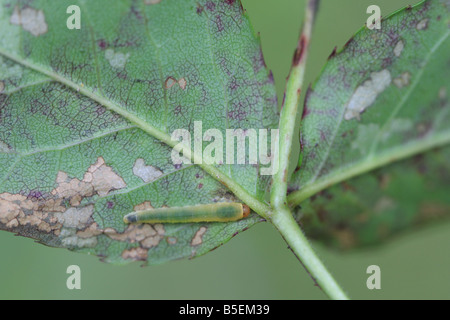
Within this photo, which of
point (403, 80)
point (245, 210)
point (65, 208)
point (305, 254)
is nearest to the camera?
point (305, 254)

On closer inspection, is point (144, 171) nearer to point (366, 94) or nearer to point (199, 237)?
point (199, 237)

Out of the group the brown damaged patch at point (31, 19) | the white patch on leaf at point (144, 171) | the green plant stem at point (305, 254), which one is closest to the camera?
the green plant stem at point (305, 254)

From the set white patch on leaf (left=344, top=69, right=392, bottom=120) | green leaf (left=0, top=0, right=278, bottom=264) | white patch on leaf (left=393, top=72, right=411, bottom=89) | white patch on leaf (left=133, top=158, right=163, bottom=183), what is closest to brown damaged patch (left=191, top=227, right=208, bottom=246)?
green leaf (left=0, top=0, right=278, bottom=264)

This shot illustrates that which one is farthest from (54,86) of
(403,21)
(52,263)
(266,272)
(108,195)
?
(266,272)

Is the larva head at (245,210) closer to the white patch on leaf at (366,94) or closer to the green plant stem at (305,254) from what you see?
the green plant stem at (305,254)

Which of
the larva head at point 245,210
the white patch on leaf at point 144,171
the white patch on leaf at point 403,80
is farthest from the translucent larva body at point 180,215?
the white patch on leaf at point 403,80

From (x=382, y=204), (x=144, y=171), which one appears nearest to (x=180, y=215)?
(x=144, y=171)

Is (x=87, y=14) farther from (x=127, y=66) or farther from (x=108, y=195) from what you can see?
(x=108, y=195)
